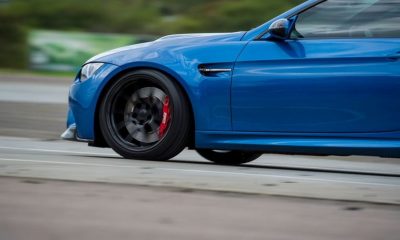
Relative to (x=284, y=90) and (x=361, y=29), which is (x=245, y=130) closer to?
(x=284, y=90)

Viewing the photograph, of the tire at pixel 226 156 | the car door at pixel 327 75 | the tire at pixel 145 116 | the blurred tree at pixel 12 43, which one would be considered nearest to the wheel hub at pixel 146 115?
the tire at pixel 145 116

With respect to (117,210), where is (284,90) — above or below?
above

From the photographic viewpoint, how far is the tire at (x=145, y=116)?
23.3ft

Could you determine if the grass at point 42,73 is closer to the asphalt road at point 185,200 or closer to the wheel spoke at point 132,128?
the asphalt road at point 185,200

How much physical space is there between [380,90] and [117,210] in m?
2.45

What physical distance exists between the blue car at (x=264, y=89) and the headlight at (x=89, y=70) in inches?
0.7

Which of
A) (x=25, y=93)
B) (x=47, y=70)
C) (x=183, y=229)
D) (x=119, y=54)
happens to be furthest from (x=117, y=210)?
(x=47, y=70)

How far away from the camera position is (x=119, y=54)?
741 cm

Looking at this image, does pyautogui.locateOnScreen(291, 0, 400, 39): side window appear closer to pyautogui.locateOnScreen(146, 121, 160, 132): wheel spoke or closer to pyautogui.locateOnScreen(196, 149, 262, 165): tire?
pyautogui.locateOnScreen(146, 121, 160, 132): wheel spoke

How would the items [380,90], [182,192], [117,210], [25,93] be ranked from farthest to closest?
[25,93] → [380,90] → [182,192] → [117,210]

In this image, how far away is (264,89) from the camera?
6.85m

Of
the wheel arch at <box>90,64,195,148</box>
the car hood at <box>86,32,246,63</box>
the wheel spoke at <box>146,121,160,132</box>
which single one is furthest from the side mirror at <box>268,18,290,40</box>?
the wheel spoke at <box>146,121,160,132</box>

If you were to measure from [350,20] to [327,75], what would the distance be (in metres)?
0.48

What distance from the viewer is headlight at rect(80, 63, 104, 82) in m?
7.47
